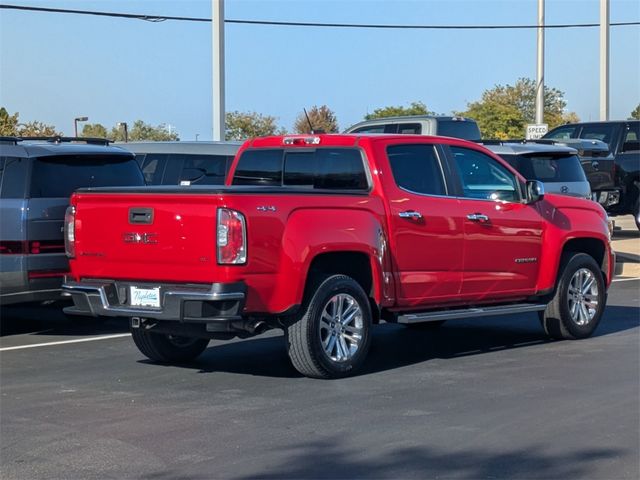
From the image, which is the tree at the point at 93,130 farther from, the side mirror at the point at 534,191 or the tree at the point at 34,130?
the side mirror at the point at 534,191

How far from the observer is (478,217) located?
1001cm

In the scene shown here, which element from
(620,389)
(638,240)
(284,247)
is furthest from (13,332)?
(638,240)

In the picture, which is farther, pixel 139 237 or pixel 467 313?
pixel 467 313

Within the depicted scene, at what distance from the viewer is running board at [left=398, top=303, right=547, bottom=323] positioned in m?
9.41

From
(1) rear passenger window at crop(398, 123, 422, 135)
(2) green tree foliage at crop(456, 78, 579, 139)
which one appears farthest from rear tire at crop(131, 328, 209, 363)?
(2) green tree foliage at crop(456, 78, 579, 139)

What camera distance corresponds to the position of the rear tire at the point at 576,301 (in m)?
10.8

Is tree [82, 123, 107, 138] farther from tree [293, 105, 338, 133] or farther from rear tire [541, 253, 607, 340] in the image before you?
rear tire [541, 253, 607, 340]

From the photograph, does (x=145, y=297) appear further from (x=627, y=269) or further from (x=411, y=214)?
(x=627, y=269)

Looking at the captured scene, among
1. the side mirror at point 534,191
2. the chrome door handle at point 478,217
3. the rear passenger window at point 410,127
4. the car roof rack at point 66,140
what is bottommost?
the chrome door handle at point 478,217

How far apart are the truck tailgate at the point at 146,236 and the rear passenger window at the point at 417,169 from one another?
2.08 meters

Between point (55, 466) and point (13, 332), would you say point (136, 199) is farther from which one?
point (13, 332)

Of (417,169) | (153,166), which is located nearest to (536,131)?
(153,166)

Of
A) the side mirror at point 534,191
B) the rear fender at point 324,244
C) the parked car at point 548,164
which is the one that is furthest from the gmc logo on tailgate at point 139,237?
the parked car at point 548,164

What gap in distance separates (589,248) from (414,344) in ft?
7.11
